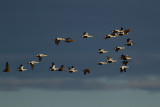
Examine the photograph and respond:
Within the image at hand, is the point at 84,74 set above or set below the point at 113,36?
below

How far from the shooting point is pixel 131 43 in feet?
654

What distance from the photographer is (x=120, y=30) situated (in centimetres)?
19862

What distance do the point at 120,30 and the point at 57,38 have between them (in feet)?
67.1

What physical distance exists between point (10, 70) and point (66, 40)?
812 inches

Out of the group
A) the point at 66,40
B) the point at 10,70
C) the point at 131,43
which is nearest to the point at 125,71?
the point at 131,43

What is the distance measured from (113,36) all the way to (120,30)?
2968mm

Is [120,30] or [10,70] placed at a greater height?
[120,30]

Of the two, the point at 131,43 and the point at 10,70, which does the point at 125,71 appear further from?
the point at 10,70

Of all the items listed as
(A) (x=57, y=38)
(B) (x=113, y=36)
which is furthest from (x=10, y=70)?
(B) (x=113, y=36)

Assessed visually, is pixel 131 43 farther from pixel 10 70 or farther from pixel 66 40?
pixel 10 70

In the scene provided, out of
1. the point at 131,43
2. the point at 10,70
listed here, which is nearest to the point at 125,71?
the point at 131,43

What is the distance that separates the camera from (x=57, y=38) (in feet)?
646

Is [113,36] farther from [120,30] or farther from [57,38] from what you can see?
[57,38]

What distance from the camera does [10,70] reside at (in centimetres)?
19500
